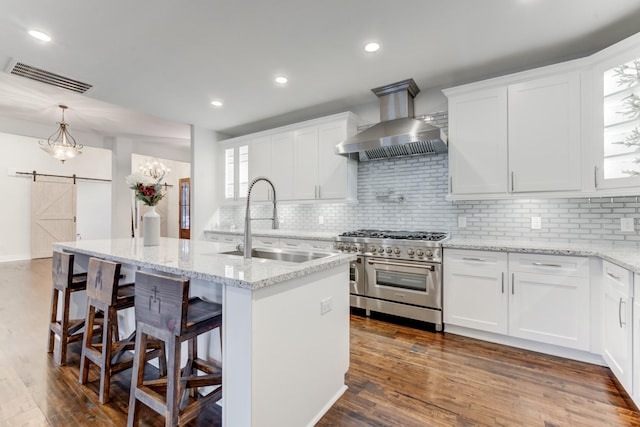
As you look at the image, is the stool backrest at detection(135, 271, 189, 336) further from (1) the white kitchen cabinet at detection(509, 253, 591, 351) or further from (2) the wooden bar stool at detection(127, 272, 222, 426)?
(1) the white kitchen cabinet at detection(509, 253, 591, 351)

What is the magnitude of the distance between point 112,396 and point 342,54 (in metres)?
3.19

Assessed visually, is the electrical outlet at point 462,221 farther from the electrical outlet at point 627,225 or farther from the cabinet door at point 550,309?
the electrical outlet at point 627,225

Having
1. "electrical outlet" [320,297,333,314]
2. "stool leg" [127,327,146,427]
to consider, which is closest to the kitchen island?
"electrical outlet" [320,297,333,314]

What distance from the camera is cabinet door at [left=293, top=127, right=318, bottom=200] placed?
4133mm

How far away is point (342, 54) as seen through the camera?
278 cm

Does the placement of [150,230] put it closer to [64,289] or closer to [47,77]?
[64,289]

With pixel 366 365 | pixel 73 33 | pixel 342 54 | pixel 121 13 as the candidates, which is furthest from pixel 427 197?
pixel 73 33

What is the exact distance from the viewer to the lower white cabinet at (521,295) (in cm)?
242

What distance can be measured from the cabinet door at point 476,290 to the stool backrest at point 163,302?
7.99 feet

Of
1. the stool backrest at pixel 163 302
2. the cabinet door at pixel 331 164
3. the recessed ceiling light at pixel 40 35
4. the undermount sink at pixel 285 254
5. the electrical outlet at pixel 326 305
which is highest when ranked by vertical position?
the recessed ceiling light at pixel 40 35

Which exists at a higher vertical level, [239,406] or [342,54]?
[342,54]

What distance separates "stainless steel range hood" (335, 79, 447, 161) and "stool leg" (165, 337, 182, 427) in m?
2.68

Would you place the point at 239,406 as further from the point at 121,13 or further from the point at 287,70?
the point at 287,70

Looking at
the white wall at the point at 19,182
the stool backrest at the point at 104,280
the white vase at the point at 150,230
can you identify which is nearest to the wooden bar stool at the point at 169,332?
the stool backrest at the point at 104,280
